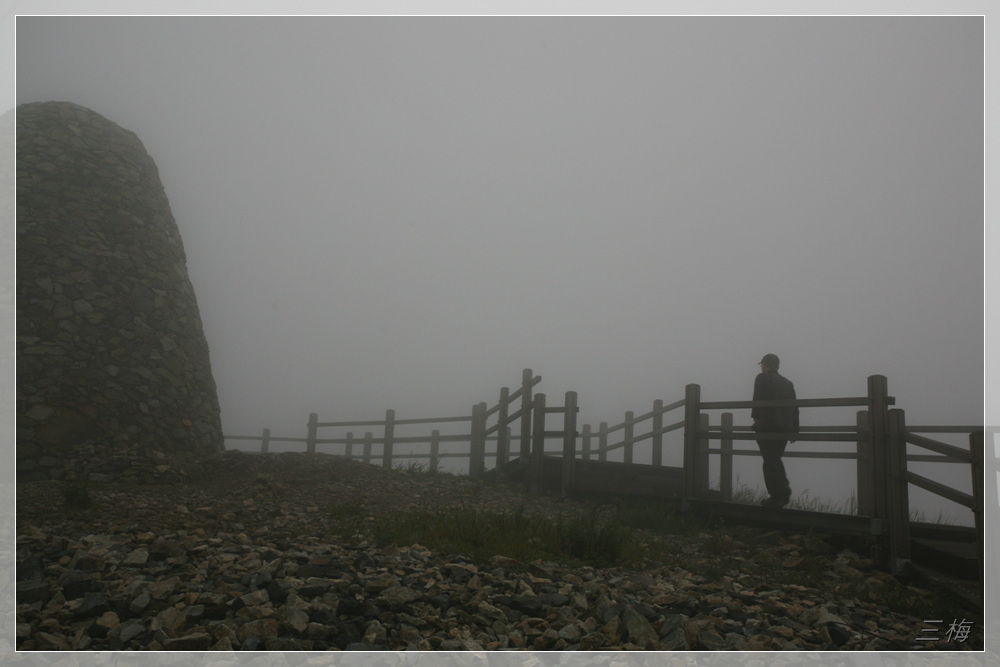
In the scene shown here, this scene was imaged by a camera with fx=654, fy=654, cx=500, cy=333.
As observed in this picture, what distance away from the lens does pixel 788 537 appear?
7.37 m

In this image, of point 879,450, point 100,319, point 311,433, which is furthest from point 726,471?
point 311,433

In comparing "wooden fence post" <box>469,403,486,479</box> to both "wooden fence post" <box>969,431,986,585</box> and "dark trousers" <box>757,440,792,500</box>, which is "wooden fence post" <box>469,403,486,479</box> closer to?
"dark trousers" <box>757,440,792,500</box>

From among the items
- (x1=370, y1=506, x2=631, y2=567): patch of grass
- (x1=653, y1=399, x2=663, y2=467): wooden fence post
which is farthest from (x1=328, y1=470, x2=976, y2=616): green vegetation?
(x1=653, y1=399, x2=663, y2=467): wooden fence post

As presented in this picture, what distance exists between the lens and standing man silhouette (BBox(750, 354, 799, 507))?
8.04 m

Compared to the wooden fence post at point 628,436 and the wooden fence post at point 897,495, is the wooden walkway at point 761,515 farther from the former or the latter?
the wooden fence post at point 628,436

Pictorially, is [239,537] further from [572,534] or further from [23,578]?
[572,534]

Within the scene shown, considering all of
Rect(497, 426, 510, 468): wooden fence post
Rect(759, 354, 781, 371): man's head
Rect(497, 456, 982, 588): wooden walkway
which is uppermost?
Rect(759, 354, 781, 371): man's head

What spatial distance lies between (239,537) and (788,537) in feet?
19.1

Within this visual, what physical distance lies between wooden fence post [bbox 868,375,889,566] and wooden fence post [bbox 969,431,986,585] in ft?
3.48

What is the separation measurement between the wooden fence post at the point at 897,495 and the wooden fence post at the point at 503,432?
7612mm

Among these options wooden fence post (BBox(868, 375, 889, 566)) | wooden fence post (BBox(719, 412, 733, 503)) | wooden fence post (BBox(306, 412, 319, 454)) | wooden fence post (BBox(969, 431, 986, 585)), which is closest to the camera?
wooden fence post (BBox(969, 431, 986, 585))

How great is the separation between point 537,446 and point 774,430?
443cm

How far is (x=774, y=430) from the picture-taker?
318 inches
